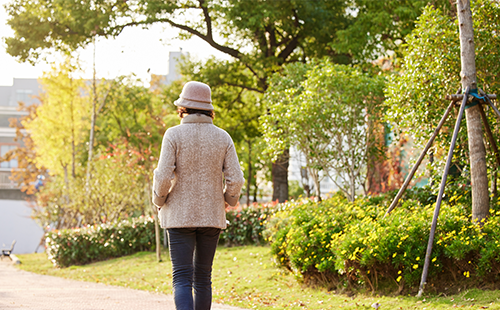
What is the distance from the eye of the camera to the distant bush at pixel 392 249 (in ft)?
17.4

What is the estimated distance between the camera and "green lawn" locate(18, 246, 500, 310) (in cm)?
522

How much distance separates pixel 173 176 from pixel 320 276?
3.83 meters

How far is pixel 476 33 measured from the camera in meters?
7.15

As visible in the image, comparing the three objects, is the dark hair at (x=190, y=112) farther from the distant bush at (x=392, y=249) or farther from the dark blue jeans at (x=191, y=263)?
the distant bush at (x=392, y=249)

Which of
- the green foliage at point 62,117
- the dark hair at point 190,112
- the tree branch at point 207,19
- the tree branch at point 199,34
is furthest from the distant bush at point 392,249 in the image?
the green foliage at point 62,117

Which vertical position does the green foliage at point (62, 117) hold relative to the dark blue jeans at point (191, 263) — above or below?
above

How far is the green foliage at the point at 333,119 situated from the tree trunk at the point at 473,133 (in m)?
3.73

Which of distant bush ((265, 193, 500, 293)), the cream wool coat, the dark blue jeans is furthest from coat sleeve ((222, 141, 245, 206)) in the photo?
distant bush ((265, 193, 500, 293))

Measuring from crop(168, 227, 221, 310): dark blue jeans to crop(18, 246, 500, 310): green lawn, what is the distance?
2349 mm

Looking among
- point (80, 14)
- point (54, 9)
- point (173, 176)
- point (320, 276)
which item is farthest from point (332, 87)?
point (54, 9)

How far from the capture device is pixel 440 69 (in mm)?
7234

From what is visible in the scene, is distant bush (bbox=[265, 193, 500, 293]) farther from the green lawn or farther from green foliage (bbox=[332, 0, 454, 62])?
green foliage (bbox=[332, 0, 454, 62])

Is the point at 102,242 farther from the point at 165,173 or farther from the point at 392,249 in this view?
the point at 165,173

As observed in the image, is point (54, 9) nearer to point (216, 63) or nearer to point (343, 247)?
point (216, 63)
